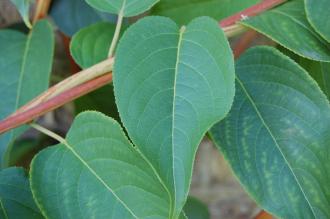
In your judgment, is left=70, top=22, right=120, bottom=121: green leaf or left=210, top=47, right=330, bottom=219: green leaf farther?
left=70, top=22, right=120, bottom=121: green leaf

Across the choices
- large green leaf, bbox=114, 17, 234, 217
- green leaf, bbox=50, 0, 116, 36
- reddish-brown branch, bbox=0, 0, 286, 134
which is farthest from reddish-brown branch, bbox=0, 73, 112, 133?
green leaf, bbox=50, 0, 116, 36

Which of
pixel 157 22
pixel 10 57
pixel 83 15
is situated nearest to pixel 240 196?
pixel 83 15

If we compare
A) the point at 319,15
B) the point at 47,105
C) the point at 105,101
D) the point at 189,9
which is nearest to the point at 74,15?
the point at 105,101

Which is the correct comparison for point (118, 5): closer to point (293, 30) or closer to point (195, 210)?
point (293, 30)

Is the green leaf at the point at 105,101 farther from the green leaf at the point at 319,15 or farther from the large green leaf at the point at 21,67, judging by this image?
the green leaf at the point at 319,15

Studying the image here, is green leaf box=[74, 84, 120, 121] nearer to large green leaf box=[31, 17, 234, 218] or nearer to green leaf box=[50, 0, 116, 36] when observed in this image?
green leaf box=[50, 0, 116, 36]

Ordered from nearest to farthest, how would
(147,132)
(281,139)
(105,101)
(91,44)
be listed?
(147,132) → (281,139) → (91,44) → (105,101)

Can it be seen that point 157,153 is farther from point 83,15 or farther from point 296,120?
point 83,15
